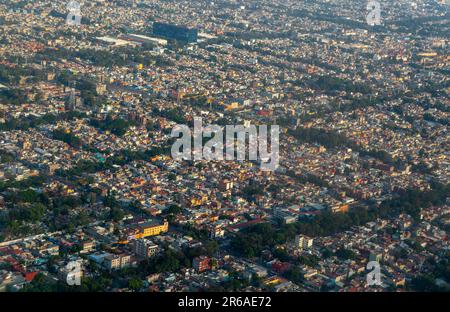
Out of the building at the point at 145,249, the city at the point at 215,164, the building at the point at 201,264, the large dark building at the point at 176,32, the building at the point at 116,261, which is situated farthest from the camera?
the large dark building at the point at 176,32

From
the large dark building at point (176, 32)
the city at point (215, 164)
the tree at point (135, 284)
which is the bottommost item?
the city at point (215, 164)

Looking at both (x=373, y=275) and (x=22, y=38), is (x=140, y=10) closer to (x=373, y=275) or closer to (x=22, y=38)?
(x=22, y=38)

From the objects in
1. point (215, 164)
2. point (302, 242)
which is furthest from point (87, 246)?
point (215, 164)

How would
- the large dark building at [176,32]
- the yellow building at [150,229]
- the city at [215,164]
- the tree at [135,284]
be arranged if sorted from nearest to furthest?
the tree at [135,284] → the city at [215,164] → the yellow building at [150,229] → the large dark building at [176,32]

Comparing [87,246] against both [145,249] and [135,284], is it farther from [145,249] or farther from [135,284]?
[135,284]

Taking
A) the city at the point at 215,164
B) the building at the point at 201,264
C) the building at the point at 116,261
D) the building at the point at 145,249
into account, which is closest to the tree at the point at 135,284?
the city at the point at 215,164

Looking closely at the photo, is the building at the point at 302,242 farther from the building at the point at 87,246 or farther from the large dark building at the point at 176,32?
the large dark building at the point at 176,32

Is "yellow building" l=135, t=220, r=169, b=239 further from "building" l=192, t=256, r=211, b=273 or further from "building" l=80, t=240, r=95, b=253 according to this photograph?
"building" l=192, t=256, r=211, b=273
